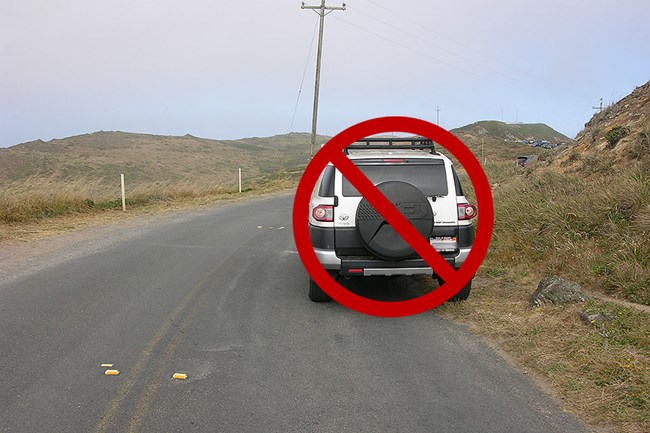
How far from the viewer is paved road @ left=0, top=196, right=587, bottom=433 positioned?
4.00 metres

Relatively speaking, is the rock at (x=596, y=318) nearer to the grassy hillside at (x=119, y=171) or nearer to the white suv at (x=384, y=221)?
the white suv at (x=384, y=221)

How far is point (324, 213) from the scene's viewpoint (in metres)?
6.51

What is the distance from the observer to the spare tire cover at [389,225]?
19.8ft

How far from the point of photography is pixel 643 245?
7289 millimetres

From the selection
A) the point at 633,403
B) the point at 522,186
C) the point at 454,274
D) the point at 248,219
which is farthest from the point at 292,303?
the point at 248,219

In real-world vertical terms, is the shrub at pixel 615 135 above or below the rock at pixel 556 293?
above

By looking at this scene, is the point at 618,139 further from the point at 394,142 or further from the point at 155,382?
the point at 155,382

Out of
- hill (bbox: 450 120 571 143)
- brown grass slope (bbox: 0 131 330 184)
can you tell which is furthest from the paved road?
hill (bbox: 450 120 571 143)

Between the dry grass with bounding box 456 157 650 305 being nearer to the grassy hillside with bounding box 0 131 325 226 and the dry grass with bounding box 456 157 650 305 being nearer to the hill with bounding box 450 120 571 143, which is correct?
the grassy hillside with bounding box 0 131 325 226

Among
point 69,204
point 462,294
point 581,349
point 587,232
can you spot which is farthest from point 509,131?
point 581,349

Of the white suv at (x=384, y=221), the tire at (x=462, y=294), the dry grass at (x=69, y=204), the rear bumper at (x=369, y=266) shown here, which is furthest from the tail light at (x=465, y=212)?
the dry grass at (x=69, y=204)

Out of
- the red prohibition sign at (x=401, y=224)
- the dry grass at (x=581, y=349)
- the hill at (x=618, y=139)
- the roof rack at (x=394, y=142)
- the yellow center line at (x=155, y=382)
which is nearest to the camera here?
the yellow center line at (x=155, y=382)

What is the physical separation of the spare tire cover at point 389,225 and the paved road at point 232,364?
89cm

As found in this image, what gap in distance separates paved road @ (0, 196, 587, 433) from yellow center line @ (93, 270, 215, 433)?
1 cm
